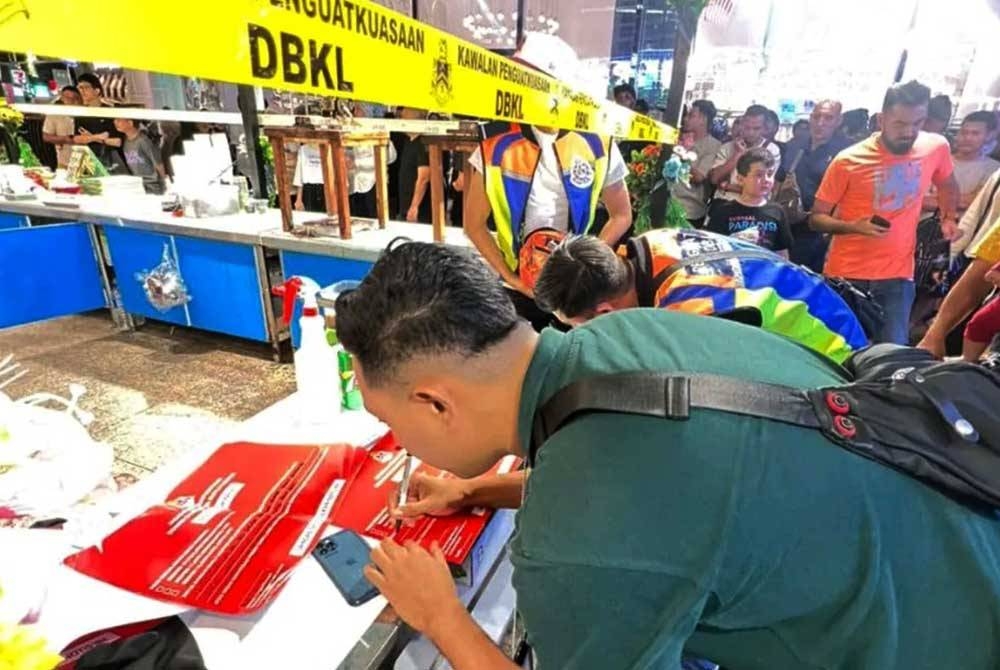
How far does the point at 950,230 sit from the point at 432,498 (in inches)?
116

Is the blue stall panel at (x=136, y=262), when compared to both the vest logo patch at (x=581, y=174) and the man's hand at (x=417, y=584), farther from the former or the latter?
the man's hand at (x=417, y=584)

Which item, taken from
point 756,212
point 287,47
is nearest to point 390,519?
point 287,47

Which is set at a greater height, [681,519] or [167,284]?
[681,519]

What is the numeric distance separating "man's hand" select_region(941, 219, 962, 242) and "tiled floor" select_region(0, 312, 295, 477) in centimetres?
326

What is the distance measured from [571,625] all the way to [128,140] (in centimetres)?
530

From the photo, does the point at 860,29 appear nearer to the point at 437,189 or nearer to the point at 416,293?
the point at 437,189

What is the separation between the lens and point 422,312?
678 mm

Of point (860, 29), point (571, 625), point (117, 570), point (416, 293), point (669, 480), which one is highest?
point (860, 29)

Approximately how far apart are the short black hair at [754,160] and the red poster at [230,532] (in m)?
2.69

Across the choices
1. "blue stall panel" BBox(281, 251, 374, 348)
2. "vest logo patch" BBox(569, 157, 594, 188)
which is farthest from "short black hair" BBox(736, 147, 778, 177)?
"blue stall panel" BBox(281, 251, 374, 348)

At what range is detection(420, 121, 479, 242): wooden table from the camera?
90.6 inches

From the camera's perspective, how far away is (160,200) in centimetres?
376

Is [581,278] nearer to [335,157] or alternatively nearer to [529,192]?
[529,192]

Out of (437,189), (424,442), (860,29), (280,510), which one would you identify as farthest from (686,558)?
(860,29)
